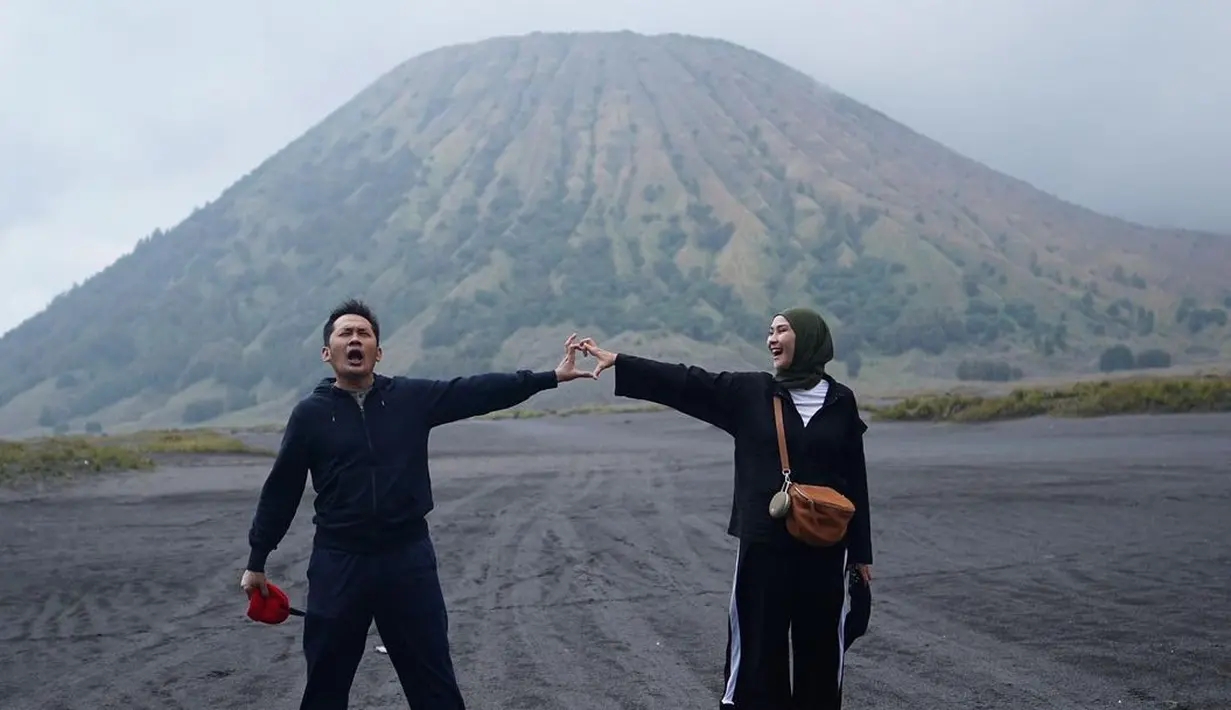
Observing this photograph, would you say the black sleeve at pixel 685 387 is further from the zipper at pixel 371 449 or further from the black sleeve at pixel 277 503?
the black sleeve at pixel 277 503

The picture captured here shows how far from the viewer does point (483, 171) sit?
133250mm

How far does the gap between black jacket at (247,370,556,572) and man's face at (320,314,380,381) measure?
98 millimetres

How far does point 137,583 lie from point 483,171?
124 metres

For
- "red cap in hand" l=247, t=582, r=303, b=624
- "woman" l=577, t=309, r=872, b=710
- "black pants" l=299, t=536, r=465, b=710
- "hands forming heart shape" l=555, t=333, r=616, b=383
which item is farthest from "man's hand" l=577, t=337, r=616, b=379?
"red cap in hand" l=247, t=582, r=303, b=624

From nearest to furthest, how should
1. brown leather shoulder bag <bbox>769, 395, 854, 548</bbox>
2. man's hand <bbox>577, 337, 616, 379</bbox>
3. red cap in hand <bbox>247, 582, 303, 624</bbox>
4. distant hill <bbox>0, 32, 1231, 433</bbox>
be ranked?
brown leather shoulder bag <bbox>769, 395, 854, 548</bbox>, red cap in hand <bbox>247, 582, 303, 624</bbox>, man's hand <bbox>577, 337, 616, 379</bbox>, distant hill <bbox>0, 32, 1231, 433</bbox>

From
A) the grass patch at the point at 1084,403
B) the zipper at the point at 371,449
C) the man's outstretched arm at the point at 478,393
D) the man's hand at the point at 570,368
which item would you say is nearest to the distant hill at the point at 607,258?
the grass patch at the point at 1084,403

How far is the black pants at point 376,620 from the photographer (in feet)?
15.8

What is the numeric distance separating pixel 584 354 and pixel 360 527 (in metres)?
1.62

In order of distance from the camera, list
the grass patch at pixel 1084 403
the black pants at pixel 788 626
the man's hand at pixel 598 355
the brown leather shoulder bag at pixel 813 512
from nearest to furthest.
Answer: the brown leather shoulder bag at pixel 813 512 < the black pants at pixel 788 626 < the man's hand at pixel 598 355 < the grass patch at pixel 1084 403

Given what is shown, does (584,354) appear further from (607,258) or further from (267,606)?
(607,258)

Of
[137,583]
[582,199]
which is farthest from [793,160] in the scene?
[137,583]

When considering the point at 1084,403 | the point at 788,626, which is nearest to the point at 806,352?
the point at 788,626

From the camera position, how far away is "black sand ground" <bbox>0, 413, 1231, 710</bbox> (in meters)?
7.07

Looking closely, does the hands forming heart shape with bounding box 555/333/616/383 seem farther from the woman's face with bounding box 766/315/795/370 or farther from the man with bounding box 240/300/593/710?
the man with bounding box 240/300/593/710
